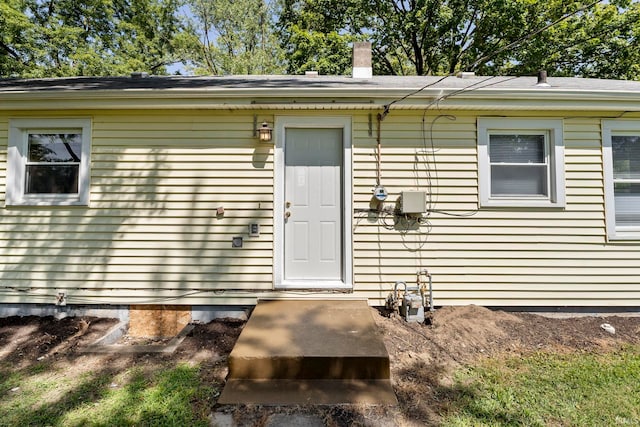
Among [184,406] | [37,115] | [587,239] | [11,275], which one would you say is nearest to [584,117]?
[587,239]

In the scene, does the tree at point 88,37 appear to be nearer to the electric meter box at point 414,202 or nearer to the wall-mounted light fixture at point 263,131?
the wall-mounted light fixture at point 263,131

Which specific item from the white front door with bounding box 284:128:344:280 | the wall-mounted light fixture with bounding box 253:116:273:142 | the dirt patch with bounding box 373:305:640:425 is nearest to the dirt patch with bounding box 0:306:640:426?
the dirt patch with bounding box 373:305:640:425

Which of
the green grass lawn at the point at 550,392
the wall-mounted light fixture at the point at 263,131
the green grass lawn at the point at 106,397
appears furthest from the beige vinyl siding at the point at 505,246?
the green grass lawn at the point at 106,397

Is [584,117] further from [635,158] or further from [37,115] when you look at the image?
[37,115]

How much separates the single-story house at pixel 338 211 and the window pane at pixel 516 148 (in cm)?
2

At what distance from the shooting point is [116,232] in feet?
12.9

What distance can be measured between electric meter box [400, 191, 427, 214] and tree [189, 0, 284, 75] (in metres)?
12.7

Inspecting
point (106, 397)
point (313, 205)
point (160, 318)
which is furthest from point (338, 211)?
point (106, 397)

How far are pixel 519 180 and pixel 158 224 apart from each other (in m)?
4.75

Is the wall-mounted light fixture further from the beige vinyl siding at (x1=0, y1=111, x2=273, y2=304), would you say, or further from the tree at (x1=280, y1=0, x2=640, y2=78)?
the tree at (x1=280, y1=0, x2=640, y2=78)

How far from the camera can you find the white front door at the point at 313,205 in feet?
13.1

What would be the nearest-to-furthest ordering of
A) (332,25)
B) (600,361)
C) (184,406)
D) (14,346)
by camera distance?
1. (184,406)
2. (600,361)
3. (14,346)
4. (332,25)

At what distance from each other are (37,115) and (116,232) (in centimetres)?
185

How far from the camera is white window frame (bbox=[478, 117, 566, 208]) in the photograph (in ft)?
12.8
